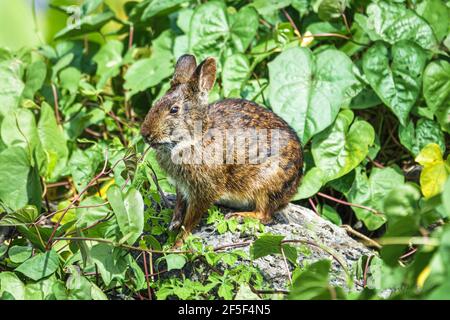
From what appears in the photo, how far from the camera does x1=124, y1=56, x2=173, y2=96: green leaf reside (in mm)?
5113

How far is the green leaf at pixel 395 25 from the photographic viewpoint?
4598mm

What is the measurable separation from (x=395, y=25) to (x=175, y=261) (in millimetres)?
2303

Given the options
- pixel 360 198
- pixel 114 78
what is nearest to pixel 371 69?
pixel 360 198

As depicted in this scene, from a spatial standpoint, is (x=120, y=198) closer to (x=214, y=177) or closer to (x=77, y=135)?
(x=214, y=177)

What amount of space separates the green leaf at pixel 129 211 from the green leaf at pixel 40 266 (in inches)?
17.2

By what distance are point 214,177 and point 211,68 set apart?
59cm

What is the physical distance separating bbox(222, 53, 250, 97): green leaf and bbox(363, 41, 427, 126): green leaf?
0.78 metres

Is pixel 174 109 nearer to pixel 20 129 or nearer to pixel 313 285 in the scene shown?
pixel 20 129

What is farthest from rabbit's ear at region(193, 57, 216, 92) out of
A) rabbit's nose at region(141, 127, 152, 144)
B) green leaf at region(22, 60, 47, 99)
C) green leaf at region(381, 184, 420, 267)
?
green leaf at region(381, 184, 420, 267)

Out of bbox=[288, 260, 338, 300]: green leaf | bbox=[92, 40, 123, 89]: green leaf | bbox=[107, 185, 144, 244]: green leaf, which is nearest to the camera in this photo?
bbox=[288, 260, 338, 300]: green leaf

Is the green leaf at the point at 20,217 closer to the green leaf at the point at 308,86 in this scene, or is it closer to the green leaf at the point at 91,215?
the green leaf at the point at 91,215

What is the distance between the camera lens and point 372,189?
14.8 ft

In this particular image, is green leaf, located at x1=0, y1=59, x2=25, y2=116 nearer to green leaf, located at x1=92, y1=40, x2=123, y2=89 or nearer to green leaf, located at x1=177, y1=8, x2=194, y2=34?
green leaf, located at x1=92, y1=40, x2=123, y2=89
